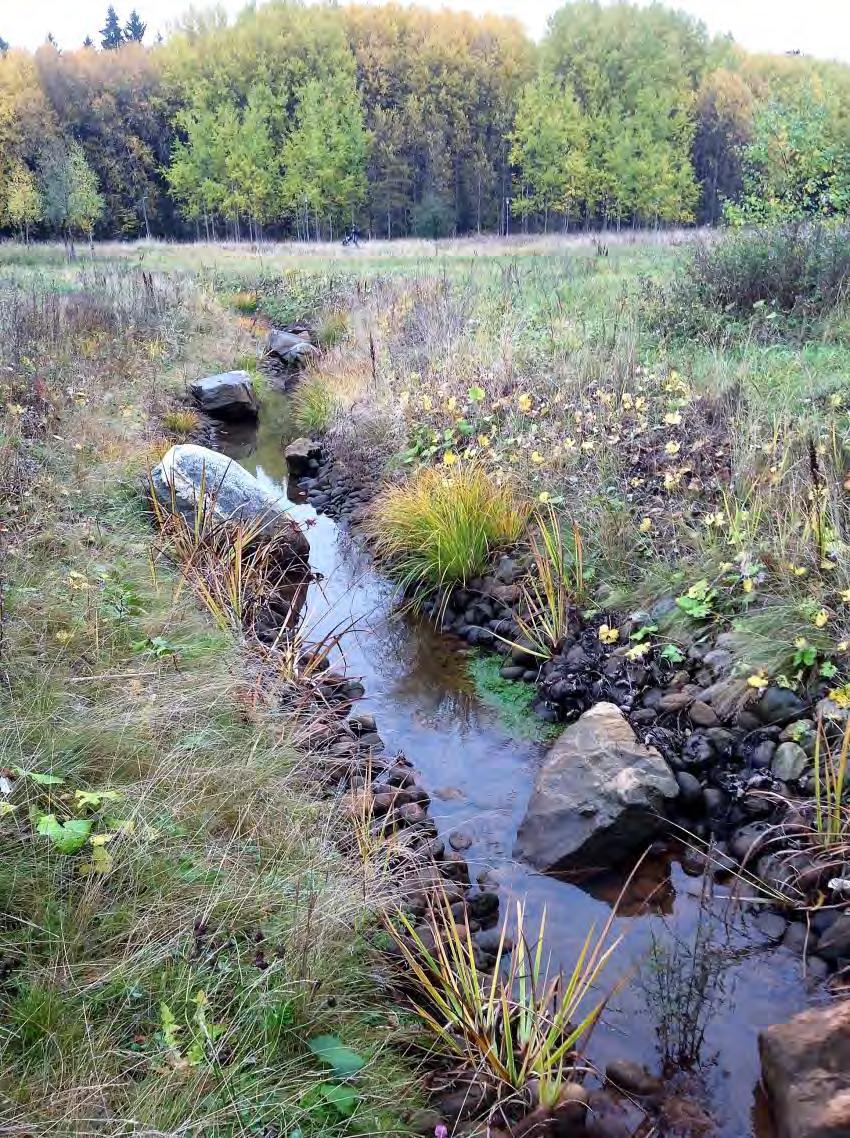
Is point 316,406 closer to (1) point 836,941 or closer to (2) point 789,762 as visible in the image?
(2) point 789,762

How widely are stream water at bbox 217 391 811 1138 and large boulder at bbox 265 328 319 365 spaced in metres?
8.49

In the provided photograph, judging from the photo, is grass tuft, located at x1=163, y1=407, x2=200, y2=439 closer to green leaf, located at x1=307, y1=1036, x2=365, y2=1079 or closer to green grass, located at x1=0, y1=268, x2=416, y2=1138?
green grass, located at x1=0, y1=268, x2=416, y2=1138

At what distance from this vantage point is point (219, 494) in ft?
19.6

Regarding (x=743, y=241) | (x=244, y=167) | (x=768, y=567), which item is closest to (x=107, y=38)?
(x=244, y=167)

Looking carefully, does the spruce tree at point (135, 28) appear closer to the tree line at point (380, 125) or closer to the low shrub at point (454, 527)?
the tree line at point (380, 125)

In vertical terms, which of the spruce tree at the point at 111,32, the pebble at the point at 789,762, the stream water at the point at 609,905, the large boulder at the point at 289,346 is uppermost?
the spruce tree at the point at 111,32

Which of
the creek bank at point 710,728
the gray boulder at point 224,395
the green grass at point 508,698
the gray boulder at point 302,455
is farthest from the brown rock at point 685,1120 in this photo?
the gray boulder at point 224,395

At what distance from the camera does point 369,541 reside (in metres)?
6.69

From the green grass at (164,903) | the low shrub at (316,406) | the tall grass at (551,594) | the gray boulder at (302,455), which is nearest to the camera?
the green grass at (164,903)

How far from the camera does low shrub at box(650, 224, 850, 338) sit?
8.01 meters

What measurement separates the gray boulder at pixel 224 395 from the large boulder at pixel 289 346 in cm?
214

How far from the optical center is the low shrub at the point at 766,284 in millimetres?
8008

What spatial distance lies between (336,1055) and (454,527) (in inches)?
147

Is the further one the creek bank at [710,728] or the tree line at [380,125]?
the tree line at [380,125]
